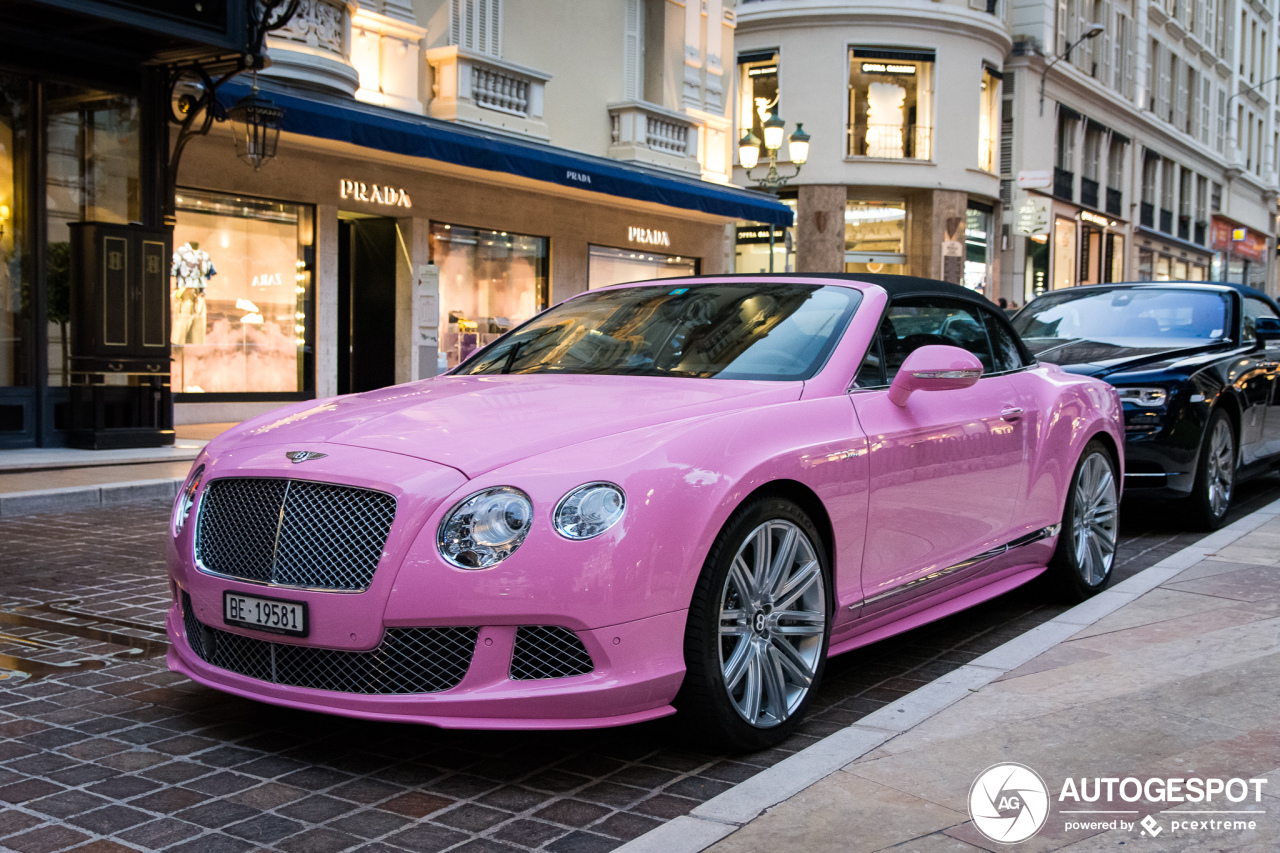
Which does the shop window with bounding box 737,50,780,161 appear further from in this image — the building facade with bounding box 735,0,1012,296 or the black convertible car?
the black convertible car

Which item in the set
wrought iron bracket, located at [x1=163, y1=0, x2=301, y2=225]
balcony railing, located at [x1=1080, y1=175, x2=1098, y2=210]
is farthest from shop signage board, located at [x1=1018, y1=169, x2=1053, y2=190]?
wrought iron bracket, located at [x1=163, y1=0, x2=301, y2=225]

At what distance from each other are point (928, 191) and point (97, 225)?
23.3 metres

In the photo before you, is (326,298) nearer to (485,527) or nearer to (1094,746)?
(485,527)

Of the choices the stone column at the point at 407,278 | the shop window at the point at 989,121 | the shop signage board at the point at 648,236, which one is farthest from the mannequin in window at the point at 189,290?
the shop window at the point at 989,121

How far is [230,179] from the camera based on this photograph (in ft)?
49.1

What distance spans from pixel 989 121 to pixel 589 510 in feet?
107

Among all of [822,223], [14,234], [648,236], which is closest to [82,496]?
[14,234]

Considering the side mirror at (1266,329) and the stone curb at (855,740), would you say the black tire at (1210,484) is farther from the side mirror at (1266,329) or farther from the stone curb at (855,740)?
the stone curb at (855,740)

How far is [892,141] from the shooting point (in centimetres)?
3131

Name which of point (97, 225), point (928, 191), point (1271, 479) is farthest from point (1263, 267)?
point (97, 225)

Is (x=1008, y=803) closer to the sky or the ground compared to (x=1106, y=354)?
closer to the ground

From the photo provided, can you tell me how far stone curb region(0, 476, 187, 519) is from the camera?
334 inches

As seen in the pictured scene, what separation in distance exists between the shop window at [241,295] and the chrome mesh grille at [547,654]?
497 inches

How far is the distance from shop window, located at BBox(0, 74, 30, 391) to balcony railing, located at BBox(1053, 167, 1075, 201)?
1175 inches
